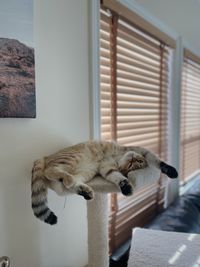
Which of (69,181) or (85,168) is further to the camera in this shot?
(85,168)

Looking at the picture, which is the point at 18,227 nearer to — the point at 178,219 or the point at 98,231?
the point at 98,231

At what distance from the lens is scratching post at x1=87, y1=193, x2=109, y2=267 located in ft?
4.46

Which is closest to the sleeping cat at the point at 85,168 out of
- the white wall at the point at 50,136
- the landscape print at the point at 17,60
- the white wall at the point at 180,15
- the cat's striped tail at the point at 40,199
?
the cat's striped tail at the point at 40,199

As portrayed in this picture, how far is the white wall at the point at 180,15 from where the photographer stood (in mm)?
2238

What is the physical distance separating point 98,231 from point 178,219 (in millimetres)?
1152

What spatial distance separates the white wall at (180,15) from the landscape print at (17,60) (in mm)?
1135

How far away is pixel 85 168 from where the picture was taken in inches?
50.1

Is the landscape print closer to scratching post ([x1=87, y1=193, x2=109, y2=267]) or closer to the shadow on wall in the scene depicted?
the shadow on wall

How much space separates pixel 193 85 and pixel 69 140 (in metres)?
2.40

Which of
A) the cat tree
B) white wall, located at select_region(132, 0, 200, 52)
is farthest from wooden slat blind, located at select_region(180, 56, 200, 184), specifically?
the cat tree

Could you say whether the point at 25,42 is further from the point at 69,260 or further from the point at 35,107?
the point at 69,260

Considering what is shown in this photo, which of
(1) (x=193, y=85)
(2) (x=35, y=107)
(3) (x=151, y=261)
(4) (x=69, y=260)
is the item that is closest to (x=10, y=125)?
(2) (x=35, y=107)

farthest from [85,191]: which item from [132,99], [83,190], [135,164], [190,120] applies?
[190,120]

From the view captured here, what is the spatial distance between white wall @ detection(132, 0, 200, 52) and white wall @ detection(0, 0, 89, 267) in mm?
871
